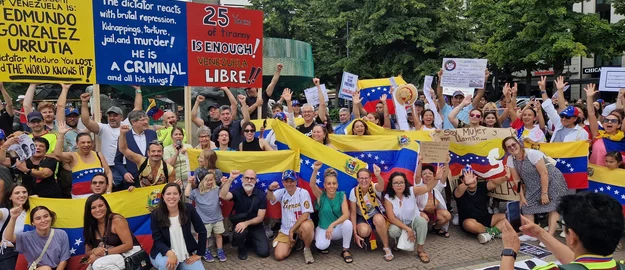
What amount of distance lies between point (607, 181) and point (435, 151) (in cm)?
270

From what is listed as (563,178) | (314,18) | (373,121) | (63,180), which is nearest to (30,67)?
(63,180)

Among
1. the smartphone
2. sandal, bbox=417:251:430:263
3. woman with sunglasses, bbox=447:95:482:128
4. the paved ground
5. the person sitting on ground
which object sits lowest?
the paved ground

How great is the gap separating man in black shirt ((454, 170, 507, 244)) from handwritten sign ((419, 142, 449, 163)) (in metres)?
0.73

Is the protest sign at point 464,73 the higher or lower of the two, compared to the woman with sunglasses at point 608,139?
higher

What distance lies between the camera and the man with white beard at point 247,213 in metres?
6.55

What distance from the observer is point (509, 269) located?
3170 millimetres

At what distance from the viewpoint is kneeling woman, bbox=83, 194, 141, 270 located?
17.0ft

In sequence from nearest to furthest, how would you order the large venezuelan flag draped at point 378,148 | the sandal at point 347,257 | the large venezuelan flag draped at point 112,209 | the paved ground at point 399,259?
the large venezuelan flag draped at point 112,209
the paved ground at point 399,259
the sandal at point 347,257
the large venezuelan flag draped at point 378,148

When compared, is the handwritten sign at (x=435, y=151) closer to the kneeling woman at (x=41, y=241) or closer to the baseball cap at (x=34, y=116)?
the kneeling woman at (x=41, y=241)

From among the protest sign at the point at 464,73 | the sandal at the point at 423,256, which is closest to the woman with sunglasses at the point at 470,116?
the protest sign at the point at 464,73

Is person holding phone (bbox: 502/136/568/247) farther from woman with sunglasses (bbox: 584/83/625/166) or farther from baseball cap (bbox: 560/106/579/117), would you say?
baseball cap (bbox: 560/106/579/117)

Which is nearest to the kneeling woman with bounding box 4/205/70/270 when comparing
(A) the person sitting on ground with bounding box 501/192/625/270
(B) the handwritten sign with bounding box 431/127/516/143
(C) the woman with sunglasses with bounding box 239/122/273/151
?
(C) the woman with sunglasses with bounding box 239/122/273/151

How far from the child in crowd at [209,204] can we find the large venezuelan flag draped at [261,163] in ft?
1.67

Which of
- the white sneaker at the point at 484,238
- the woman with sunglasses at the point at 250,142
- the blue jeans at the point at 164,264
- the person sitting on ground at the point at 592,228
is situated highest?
the woman with sunglasses at the point at 250,142
